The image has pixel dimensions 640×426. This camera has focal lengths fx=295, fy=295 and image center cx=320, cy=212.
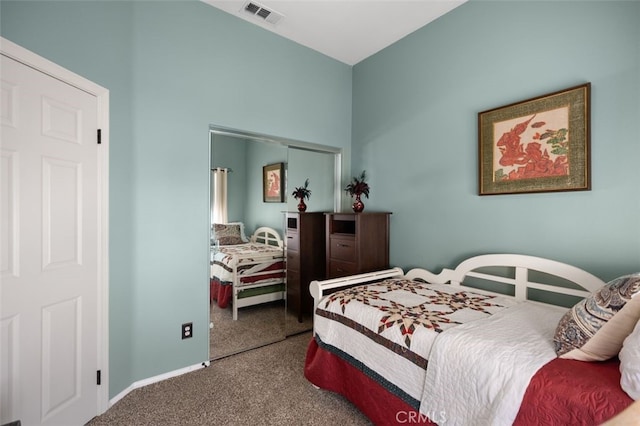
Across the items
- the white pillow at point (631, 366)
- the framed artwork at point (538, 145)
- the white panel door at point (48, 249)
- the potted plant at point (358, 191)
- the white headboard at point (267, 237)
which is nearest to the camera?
the white pillow at point (631, 366)

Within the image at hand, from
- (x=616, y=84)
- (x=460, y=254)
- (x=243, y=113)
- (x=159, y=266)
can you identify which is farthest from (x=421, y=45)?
(x=159, y=266)

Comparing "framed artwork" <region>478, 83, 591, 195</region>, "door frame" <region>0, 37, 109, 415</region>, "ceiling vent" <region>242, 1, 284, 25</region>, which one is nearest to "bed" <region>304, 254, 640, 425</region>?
"framed artwork" <region>478, 83, 591, 195</region>

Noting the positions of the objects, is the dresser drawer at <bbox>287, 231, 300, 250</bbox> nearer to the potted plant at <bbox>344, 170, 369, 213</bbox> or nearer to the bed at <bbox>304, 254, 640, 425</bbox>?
the potted plant at <bbox>344, 170, 369, 213</bbox>

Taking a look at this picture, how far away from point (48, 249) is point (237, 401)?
1412mm

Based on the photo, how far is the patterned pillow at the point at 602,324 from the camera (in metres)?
1.09

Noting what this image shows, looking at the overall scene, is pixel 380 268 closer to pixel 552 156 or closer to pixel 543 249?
pixel 543 249

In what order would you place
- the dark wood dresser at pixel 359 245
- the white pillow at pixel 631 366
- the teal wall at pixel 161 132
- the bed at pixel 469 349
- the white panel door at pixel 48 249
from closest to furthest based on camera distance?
the white pillow at pixel 631 366
the bed at pixel 469 349
the white panel door at pixel 48 249
the teal wall at pixel 161 132
the dark wood dresser at pixel 359 245

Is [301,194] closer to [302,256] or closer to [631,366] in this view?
[302,256]

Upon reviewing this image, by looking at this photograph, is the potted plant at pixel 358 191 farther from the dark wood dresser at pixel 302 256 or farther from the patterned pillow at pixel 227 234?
the patterned pillow at pixel 227 234

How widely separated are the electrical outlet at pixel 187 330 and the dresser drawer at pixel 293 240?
1114mm

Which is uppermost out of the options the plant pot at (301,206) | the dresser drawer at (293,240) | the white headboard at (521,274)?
the plant pot at (301,206)

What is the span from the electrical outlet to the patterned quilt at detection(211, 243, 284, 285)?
407 mm

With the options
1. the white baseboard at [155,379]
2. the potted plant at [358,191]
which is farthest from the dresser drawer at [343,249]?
the white baseboard at [155,379]

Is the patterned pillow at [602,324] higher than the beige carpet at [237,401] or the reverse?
higher
